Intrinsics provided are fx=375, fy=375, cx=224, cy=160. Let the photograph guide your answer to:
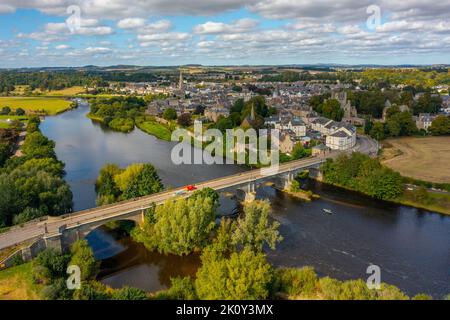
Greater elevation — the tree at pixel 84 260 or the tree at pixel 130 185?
the tree at pixel 130 185

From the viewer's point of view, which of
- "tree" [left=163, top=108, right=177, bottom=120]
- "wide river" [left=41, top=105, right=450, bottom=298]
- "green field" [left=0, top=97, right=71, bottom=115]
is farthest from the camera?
"green field" [left=0, top=97, right=71, bottom=115]

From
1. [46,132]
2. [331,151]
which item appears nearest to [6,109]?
[46,132]

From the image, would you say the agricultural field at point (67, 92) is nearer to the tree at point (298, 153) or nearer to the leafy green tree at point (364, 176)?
the tree at point (298, 153)

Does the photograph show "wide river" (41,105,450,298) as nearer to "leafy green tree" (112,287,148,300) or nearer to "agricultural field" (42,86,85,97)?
"leafy green tree" (112,287,148,300)

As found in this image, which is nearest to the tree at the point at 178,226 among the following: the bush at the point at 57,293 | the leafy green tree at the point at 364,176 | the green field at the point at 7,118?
the bush at the point at 57,293

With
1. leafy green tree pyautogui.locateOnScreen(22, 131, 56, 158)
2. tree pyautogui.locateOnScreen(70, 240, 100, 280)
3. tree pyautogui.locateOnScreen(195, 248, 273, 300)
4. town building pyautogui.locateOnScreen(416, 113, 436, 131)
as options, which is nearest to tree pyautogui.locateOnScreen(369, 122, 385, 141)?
town building pyautogui.locateOnScreen(416, 113, 436, 131)
